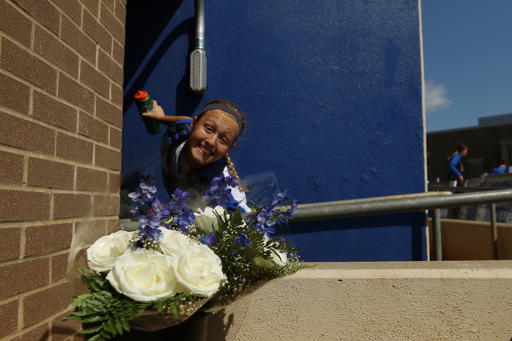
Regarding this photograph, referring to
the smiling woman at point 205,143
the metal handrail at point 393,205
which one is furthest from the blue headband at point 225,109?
the metal handrail at point 393,205

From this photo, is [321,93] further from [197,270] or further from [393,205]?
[197,270]

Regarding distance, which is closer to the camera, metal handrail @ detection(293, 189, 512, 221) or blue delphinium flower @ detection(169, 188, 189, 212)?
blue delphinium flower @ detection(169, 188, 189, 212)

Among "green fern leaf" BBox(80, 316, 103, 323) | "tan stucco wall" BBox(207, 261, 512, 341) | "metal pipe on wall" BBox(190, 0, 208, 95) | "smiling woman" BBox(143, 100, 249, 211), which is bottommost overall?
"tan stucco wall" BBox(207, 261, 512, 341)

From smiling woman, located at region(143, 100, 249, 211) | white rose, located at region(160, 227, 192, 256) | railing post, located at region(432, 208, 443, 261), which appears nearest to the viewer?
white rose, located at region(160, 227, 192, 256)

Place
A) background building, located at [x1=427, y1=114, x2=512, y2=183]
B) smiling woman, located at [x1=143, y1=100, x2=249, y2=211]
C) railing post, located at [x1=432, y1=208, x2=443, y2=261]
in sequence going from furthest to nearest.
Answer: background building, located at [x1=427, y1=114, x2=512, y2=183]
railing post, located at [x1=432, y1=208, x2=443, y2=261]
smiling woman, located at [x1=143, y1=100, x2=249, y2=211]

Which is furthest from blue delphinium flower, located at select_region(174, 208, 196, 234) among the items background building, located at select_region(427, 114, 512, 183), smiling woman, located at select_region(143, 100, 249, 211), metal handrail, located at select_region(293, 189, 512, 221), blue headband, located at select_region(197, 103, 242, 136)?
background building, located at select_region(427, 114, 512, 183)

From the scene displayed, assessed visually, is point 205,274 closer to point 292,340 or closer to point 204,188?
point 204,188

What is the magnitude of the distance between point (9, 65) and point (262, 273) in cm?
100

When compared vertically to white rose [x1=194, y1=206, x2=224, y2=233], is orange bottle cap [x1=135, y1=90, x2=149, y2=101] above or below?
above

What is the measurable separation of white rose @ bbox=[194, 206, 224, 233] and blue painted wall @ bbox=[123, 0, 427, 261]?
2.20 meters

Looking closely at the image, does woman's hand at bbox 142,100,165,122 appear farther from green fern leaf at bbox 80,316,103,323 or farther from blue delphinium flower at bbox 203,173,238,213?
green fern leaf at bbox 80,316,103,323

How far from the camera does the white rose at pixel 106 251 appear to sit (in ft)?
3.31

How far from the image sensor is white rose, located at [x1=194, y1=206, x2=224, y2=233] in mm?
1173

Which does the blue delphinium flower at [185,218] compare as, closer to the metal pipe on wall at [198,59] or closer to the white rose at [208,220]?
the white rose at [208,220]
